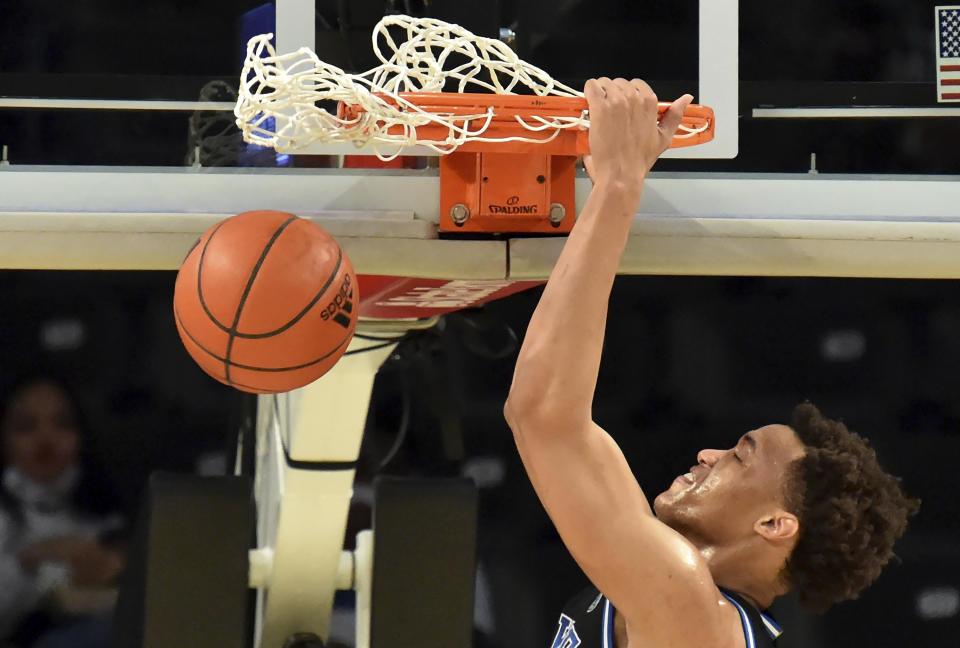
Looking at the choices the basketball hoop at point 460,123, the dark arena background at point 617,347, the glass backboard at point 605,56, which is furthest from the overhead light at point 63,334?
the basketball hoop at point 460,123

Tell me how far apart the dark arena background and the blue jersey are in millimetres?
1963

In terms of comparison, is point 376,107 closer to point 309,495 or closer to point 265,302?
point 265,302

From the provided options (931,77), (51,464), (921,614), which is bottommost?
(921,614)

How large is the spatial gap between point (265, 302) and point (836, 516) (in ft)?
3.44

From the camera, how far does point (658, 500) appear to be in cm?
236

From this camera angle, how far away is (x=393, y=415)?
490 cm

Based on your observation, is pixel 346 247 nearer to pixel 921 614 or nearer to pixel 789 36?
pixel 789 36

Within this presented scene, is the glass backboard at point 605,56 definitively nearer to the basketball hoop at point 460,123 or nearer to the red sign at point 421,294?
A: the red sign at point 421,294

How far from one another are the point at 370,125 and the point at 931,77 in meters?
3.30

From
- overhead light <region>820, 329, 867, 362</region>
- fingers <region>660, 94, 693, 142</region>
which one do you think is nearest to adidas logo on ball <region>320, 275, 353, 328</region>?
fingers <region>660, 94, 693, 142</region>

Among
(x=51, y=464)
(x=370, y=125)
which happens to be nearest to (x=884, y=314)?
→ (x=51, y=464)

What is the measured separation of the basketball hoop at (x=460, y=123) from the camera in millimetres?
2016

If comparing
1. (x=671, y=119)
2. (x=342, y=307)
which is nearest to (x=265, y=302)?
(x=342, y=307)

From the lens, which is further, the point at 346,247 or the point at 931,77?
the point at 931,77
